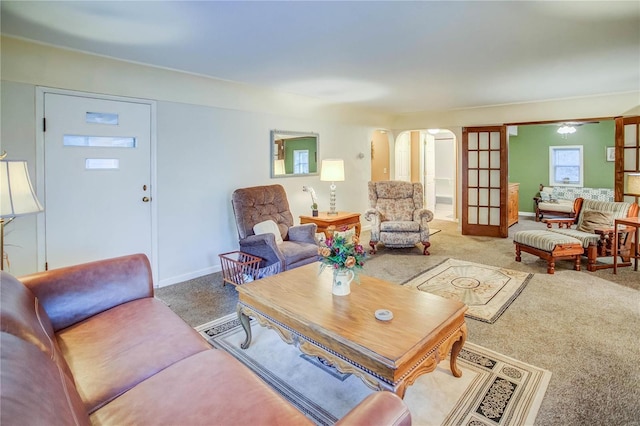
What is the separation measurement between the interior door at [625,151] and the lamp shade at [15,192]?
6512 mm

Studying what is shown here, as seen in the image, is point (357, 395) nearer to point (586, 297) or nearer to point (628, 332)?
point (628, 332)

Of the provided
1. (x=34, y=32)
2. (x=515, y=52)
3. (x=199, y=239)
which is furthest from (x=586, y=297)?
(x=34, y=32)

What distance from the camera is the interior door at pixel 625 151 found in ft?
16.1

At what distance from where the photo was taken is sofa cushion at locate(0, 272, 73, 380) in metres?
1.26

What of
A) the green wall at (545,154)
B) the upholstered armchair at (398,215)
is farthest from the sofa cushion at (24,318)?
the green wall at (545,154)

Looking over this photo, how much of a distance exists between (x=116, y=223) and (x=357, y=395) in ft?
9.61

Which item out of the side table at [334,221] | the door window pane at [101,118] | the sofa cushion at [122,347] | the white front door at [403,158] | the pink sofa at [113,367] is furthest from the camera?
the white front door at [403,158]

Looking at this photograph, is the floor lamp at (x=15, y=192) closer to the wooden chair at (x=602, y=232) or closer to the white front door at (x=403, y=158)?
the wooden chair at (x=602, y=232)

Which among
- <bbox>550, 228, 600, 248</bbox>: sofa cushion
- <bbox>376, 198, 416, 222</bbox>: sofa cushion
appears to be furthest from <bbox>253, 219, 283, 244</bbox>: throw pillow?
<bbox>550, 228, 600, 248</bbox>: sofa cushion

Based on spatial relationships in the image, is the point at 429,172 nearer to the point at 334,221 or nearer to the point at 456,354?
the point at 334,221

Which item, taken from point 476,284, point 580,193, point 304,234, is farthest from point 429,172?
point 304,234

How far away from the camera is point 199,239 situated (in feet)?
14.0

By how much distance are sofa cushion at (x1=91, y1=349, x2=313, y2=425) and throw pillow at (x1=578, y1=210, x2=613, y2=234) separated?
4852 millimetres

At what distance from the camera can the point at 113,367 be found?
155 centimetres
